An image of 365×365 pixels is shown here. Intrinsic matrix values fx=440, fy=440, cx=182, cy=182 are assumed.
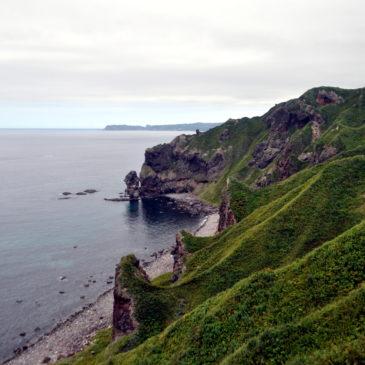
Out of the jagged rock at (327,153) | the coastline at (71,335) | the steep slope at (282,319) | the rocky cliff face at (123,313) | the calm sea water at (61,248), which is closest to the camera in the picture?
the steep slope at (282,319)

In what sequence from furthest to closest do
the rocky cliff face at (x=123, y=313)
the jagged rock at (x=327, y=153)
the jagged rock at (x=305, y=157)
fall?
the jagged rock at (x=305, y=157) → the jagged rock at (x=327, y=153) → the rocky cliff face at (x=123, y=313)

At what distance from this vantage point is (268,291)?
51.1 m

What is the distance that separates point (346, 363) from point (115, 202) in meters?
171

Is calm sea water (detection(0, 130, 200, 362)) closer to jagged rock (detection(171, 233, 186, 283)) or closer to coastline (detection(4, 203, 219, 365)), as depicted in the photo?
coastline (detection(4, 203, 219, 365))

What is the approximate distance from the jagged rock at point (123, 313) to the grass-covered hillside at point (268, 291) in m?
0.87

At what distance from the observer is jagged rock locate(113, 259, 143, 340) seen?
64.4 meters

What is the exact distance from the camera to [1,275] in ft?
365

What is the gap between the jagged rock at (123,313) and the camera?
211ft

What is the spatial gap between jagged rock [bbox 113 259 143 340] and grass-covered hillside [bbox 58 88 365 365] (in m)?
0.87

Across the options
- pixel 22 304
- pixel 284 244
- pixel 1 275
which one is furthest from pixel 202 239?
pixel 1 275

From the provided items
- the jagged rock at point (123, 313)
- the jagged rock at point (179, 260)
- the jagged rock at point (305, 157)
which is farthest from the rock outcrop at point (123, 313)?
the jagged rock at point (305, 157)

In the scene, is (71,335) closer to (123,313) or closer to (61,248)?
(123,313)

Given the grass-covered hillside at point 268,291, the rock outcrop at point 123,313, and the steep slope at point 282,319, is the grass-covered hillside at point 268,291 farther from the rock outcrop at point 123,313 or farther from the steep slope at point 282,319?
the rock outcrop at point 123,313

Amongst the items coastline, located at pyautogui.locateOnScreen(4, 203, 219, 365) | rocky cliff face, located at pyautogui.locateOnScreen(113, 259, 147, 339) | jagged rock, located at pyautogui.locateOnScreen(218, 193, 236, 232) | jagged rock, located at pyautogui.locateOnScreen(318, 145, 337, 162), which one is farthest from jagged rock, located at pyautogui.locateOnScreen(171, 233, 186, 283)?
jagged rock, located at pyautogui.locateOnScreen(318, 145, 337, 162)
